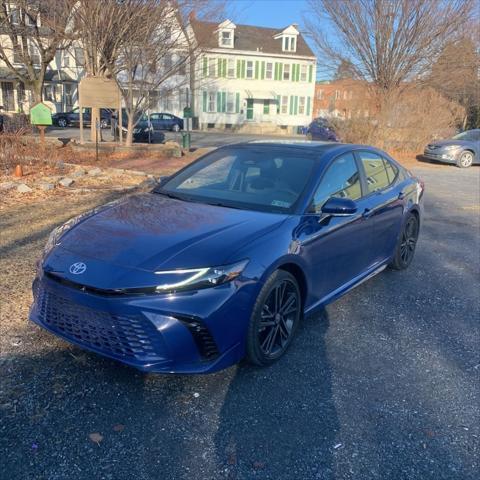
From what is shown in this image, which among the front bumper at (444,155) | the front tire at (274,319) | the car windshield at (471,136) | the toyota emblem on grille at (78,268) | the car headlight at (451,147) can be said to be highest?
the car windshield at (471,136)

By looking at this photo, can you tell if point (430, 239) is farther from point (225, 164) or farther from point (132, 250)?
point (132, 250)

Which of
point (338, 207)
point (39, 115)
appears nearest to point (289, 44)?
point (39, 115)

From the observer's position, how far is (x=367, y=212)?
414 cm

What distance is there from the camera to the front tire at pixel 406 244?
5141mm

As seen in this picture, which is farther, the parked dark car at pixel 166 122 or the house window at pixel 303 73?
the house window at pixel 303 73

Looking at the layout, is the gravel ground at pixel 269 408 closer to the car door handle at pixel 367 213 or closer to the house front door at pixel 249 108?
the car door handle at pixel 367 213

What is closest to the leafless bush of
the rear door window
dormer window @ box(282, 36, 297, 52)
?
the rear door window

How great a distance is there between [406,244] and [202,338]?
349 cm

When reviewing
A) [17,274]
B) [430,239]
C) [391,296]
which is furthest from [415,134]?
→ [17,274]

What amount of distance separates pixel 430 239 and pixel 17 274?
5.64 meters

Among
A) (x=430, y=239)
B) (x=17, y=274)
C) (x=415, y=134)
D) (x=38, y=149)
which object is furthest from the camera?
(x=415, y=134)

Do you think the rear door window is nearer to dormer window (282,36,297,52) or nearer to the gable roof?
the gable roof

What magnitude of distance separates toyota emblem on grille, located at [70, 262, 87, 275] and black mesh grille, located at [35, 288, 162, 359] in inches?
7.4

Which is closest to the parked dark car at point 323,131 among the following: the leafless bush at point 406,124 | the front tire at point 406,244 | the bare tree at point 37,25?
the leafless bush at point 406,124
